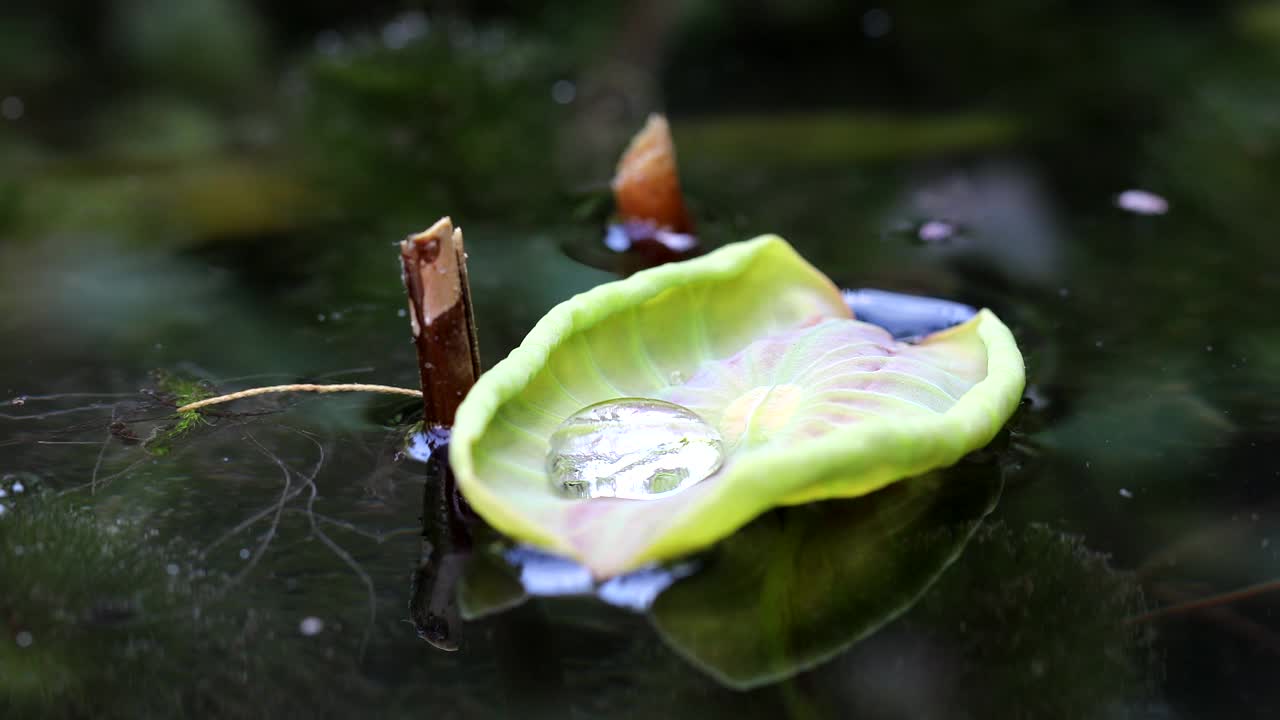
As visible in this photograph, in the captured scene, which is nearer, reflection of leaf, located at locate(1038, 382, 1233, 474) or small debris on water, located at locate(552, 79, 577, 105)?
Answer: reflection of leaf, located at locate(1038, 382, 1233, 474)

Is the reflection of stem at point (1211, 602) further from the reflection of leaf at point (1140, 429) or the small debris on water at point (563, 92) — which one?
the small debris on water at point (563, 92)

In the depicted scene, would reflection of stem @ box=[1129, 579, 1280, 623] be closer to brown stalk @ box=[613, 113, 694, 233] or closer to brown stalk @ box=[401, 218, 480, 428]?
brown stalk @ box=[401, 218, 480, 428]

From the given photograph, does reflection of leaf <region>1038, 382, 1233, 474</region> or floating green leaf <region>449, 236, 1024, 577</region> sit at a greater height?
floating green leaf <region>449, 236, 1024, 577</region>

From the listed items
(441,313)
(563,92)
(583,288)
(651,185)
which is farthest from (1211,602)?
(563,92)

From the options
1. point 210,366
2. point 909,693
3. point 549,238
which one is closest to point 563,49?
point 549,238

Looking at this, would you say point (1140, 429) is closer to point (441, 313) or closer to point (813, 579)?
point (813, 579)

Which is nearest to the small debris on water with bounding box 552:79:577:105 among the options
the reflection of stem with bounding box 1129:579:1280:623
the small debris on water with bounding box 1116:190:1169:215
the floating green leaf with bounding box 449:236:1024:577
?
the small debris on water with bounding box 1116:190:1169:215

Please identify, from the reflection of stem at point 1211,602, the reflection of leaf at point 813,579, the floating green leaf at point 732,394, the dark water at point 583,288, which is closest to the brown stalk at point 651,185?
the dark water at point 583,288
